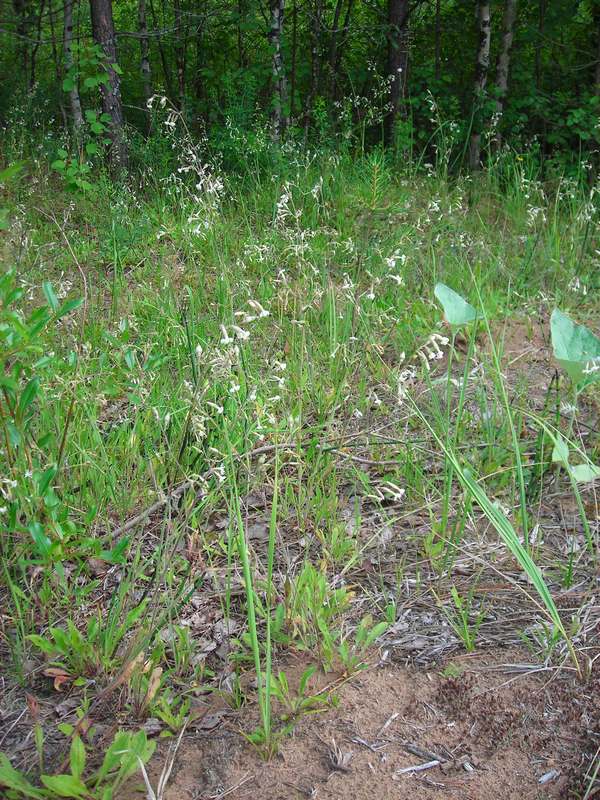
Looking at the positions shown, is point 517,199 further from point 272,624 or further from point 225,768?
point 225,768

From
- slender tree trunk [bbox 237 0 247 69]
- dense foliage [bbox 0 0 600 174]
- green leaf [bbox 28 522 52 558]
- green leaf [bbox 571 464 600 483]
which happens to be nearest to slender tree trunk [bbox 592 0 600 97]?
dense foliage [bbox 0 0 600 174]

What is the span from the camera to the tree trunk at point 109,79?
6441 mm

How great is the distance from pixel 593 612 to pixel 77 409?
1.94m

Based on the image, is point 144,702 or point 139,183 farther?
point 139,183

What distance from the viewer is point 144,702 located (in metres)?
1.71

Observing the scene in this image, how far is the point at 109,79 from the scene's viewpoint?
6465 millimetres

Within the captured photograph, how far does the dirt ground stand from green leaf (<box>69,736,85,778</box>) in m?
0.18

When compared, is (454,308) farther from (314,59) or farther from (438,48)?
(314,59)

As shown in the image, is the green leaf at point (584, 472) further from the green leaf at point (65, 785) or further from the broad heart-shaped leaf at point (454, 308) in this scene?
the green leaf at point (65, 785)

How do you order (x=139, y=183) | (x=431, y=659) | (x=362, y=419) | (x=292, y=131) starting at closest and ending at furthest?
(x=431, y=659) < (x=362, y=419) < (x=139, y=183) < (x=292, y=131)

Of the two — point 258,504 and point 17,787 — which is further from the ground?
point 17,787

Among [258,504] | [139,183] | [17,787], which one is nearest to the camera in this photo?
[17,787]

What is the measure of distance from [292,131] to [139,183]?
1.64 meters

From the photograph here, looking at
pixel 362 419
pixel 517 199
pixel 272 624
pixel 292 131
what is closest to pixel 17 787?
pixel 272 624
